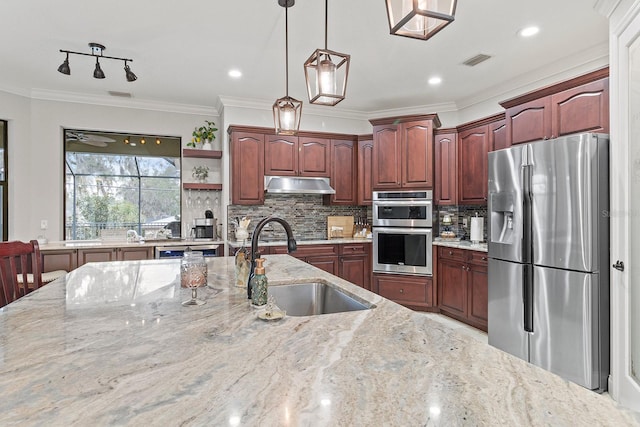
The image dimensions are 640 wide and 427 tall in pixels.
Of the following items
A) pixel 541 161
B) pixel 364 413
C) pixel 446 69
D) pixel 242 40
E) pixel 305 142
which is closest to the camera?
pixel 364 413

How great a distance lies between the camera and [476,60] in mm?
3521

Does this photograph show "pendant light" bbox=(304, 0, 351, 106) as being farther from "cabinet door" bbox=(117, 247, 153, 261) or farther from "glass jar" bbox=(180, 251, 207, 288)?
"cabinet door" bbox=(117, 247, 153, 261)

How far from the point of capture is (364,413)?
2.22 feet

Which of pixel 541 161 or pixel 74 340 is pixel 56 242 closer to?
pixel 74 340

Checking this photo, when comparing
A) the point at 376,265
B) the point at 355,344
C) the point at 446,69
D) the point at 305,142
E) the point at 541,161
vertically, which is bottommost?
the point at 376,265

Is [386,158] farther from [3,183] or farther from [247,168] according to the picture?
[3,183]

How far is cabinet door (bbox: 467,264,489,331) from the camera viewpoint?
374cm

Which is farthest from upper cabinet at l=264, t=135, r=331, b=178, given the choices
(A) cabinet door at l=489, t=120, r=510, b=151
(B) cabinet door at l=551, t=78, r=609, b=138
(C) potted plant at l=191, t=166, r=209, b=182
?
(B) cabinet door at l=551, t=78, r=609, b=138

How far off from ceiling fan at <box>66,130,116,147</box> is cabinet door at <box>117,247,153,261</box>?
1.65 m

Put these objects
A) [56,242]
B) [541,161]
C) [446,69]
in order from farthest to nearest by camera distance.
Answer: [56,242] < [446,69] < [541,161]

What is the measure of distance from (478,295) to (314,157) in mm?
2670

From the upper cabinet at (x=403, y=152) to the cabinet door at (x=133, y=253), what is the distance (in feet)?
9.94

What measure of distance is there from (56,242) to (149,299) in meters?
3.91

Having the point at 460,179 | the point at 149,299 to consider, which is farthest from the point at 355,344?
the point at 460,179
